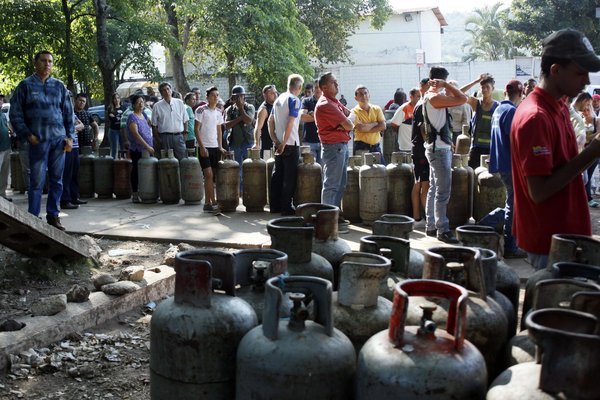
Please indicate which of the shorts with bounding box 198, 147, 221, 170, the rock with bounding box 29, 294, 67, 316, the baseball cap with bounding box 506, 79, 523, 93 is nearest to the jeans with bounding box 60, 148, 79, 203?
the shorts with bounding box 198, 147, 221, 170

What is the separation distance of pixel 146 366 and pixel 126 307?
1.21m

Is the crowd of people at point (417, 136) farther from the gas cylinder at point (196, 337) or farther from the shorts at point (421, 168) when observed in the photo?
the gas cylinder at point (196, 337)

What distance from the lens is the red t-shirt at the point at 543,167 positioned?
10.6 feet

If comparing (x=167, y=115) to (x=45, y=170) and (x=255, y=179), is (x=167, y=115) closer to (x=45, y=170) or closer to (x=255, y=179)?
(x=255, y=179)

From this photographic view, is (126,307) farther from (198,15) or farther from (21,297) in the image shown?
(198,15)

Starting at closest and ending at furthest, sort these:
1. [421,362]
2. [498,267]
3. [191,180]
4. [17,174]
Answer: [421,362]
[498,267]
[191,180]
[17,174]

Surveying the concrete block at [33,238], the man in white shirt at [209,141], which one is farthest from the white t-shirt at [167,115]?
the concrete block at [33,238]

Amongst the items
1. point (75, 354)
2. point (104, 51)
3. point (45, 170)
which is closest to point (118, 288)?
point (75, 354)

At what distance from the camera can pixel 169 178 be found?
10.8m

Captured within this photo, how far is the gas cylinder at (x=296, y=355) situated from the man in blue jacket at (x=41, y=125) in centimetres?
597

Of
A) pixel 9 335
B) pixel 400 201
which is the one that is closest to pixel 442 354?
pixel 9 335

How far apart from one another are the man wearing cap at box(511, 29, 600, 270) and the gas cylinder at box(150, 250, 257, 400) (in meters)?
1.47

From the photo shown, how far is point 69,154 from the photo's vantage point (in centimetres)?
1062

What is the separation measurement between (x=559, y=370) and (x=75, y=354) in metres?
3.71
